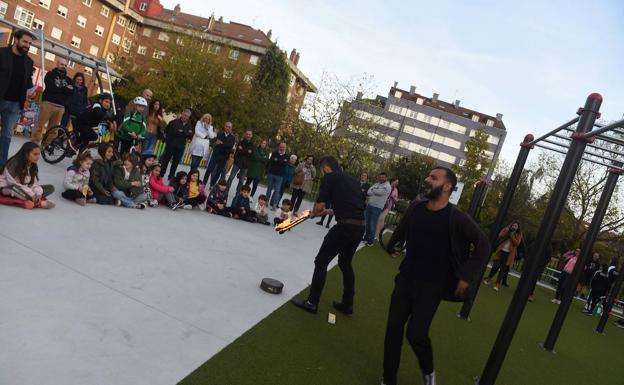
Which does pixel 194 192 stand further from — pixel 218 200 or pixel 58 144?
pixel 58 144

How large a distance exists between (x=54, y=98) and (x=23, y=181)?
15.4ft

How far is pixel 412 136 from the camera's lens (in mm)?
95188

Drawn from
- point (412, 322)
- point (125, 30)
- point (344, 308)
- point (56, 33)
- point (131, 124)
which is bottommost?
point (344, 308)

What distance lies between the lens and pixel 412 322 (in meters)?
4.24

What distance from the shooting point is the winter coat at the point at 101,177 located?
27.5ft

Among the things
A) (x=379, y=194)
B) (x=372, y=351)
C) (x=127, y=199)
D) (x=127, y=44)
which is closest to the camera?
(x=372, y=351)

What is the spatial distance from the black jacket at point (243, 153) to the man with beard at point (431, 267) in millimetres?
10122

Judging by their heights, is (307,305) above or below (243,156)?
below

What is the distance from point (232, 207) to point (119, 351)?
8136mm

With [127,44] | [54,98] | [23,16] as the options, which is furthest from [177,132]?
[127,44]

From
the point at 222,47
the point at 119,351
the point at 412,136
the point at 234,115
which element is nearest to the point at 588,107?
the point at 119,351

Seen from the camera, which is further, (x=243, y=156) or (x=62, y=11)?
(x=62, y=11)

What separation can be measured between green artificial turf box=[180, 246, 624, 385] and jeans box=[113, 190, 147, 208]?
138 inches

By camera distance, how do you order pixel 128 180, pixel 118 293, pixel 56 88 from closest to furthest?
pixel 118 293, pixel 128 180, pixel 56 88
